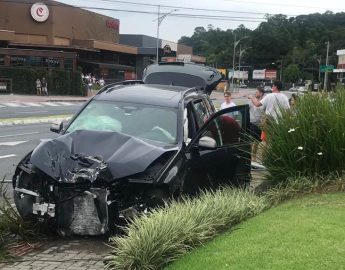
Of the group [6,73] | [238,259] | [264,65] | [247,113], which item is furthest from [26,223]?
[264,65]

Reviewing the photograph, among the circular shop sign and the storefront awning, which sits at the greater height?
the circular shop sign

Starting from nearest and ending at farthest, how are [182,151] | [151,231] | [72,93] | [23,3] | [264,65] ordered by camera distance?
[151,231] < [182,151] < [72,93] < [23,3] < [264,65]

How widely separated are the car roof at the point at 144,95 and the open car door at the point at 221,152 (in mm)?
634

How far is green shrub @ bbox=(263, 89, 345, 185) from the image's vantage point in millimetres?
7500

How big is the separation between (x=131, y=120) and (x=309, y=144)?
236 centimetres

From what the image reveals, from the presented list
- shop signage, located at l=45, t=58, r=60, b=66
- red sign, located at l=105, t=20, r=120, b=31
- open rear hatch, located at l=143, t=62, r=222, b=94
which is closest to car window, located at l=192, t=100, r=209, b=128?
open rear hatch, located at l=143, t=62, r=222, b=94

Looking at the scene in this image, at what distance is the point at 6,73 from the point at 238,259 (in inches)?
1810

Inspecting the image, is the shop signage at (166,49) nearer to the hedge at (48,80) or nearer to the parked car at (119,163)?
the hedge at (48,80)

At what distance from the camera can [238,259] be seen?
438cm

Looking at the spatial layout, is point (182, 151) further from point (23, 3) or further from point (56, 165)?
point (23, 3)

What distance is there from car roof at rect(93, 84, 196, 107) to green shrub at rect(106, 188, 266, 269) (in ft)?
6.00

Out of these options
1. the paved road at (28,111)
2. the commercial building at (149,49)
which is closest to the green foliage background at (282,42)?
the commercial building at (149,49)

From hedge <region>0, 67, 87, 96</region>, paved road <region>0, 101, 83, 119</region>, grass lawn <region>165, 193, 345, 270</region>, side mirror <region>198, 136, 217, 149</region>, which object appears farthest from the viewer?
hedge <region>0, 67, 87, 96</region>

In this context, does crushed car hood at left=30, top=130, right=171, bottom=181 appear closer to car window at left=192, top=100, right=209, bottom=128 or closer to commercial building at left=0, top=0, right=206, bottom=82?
car window at left=192, top=100, right=209, bottom=128
